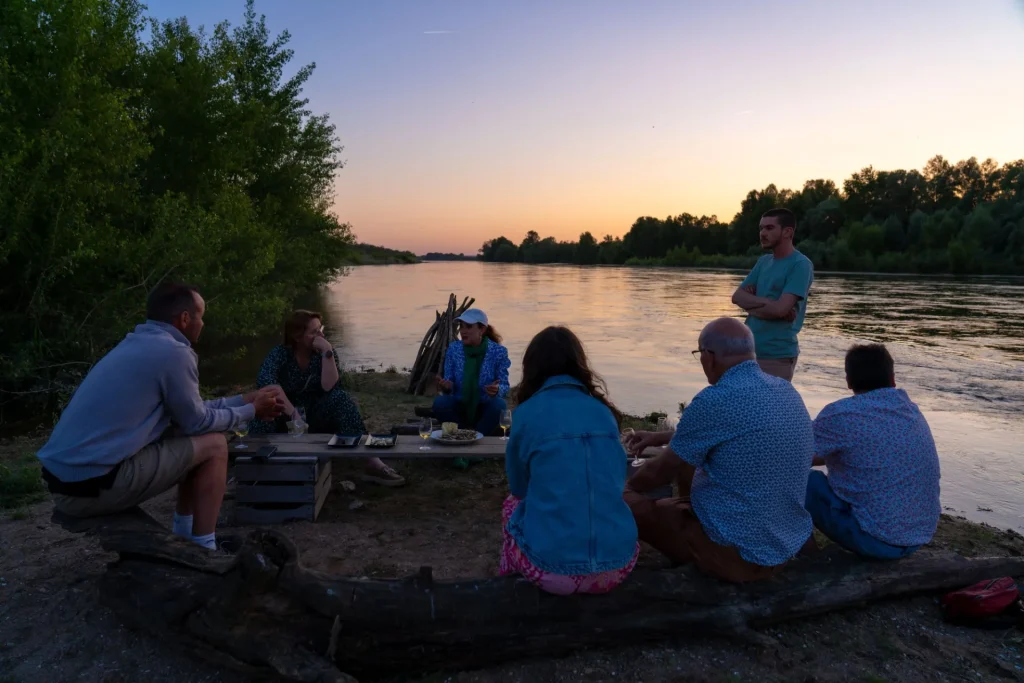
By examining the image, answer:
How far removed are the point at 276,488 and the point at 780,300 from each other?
4.14 m

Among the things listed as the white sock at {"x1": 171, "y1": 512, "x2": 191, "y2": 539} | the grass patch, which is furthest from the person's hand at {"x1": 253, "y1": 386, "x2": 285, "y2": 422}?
the grass patch

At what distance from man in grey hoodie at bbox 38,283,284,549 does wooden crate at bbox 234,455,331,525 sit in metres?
0.86

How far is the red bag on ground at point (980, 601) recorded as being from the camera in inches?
137

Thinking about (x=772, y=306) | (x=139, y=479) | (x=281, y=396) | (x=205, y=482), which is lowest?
(x=205, y=482)

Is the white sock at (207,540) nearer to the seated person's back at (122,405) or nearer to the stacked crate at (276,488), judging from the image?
the seated person's back at (122,405)

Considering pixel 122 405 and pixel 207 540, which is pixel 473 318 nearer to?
pixel 207 540

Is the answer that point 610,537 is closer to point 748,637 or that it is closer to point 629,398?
point 748,637

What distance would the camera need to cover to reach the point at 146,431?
3.49 m

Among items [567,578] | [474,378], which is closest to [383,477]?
[474,378]

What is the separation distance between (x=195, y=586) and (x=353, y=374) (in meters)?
9.36

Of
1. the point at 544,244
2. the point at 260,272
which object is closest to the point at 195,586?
the point at 260,272

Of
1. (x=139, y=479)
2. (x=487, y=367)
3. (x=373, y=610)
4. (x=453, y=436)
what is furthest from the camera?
(x=487, y=367)

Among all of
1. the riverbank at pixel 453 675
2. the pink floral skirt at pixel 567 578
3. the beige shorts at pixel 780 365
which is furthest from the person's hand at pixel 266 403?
the beige shorts at pixel 780 365

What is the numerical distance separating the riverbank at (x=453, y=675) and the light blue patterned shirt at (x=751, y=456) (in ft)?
1.82
